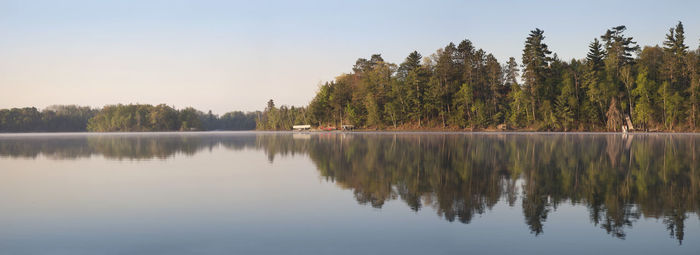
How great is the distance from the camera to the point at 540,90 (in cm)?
8338

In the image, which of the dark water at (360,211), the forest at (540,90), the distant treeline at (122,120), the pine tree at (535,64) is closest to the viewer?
the dark water at (360,211)

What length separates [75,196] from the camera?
13.4m

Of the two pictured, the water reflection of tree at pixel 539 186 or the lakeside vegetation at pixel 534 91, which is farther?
the lakeside vegetation at pixel 534 91

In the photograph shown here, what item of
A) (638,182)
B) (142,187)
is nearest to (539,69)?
(638,182)

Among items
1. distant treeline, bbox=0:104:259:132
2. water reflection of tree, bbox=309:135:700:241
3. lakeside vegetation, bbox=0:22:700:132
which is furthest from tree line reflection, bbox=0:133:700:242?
distant treeline, bbox=0:104:259:132

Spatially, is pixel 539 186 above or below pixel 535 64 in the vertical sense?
below

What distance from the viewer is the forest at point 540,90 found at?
72.2 metres

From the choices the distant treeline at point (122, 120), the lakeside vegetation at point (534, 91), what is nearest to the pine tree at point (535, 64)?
the lakeside vegetation at point (534, 91)

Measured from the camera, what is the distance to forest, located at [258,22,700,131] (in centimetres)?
7219

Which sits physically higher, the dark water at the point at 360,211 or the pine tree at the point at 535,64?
the pine tree at the point at 535,64

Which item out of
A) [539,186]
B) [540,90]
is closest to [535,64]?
[540,90]

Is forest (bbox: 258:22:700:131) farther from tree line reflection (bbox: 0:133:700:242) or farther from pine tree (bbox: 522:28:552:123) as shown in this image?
tree line reflection (bbox: 0:133:700:242)

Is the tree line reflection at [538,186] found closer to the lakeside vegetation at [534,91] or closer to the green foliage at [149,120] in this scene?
the lakeside vegetation at [534,91]

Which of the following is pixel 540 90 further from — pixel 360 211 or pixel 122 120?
pixel 122 120
